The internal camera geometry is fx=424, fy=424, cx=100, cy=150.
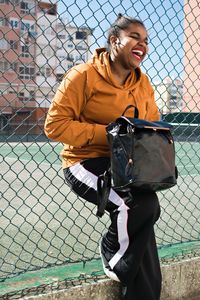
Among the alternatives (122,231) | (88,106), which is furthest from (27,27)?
(122,231)

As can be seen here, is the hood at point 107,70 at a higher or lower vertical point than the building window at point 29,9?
lower

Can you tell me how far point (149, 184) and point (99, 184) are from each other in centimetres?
29

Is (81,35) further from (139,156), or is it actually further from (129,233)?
(129,233)

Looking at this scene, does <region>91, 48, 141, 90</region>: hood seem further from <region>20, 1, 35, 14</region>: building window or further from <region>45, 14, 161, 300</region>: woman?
<region>20, 1, 35, 14</region>: building window

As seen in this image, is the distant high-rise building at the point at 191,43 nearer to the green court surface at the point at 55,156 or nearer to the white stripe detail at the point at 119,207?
the green court surface at the point at 55,156

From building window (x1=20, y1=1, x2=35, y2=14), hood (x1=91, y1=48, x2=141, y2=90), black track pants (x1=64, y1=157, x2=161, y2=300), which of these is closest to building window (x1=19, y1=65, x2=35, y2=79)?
building window (x1=20, y1=1, x2=35, y2=14)

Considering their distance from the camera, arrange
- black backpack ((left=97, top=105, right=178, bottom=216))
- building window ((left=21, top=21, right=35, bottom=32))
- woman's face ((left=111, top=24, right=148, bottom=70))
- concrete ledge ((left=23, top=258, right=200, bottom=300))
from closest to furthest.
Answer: black backpack ((left=97, top=105, right=178, bottom=216)) → woman's face ((left=111, top=24, right=148, bottom=70)) → concrete ledge ((left=23, top=258, right=200, bottom=300)) → building window ((left=21, top=21, right=35, bottom=32))

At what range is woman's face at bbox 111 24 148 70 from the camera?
2.20m

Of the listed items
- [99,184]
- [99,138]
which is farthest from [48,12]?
[99,184]

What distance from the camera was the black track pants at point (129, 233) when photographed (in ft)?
6.88

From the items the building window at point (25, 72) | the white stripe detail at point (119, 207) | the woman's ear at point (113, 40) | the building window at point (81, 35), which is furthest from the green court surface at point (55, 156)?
the woman's ear at point (113, 40)

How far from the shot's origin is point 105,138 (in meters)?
2.16

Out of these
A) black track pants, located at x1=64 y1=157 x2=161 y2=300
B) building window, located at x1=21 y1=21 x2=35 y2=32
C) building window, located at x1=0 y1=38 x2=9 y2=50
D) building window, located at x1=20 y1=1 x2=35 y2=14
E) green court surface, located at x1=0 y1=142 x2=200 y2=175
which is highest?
building window, located at x1=20 y1=1 x2=35 y2=14

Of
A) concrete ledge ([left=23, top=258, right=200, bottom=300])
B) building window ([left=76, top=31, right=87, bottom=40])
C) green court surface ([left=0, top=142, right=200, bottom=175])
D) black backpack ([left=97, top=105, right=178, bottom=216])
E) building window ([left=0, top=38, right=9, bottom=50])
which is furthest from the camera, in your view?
green court surface ([left=0, top=142, right=200, bottom=175])
